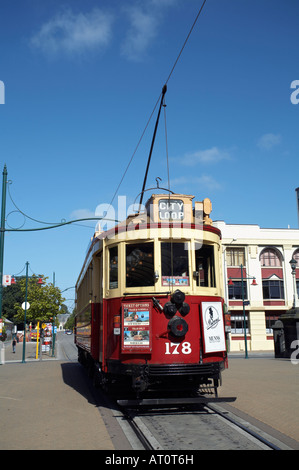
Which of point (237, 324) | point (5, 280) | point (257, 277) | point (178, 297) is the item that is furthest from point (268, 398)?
point (257, 277)

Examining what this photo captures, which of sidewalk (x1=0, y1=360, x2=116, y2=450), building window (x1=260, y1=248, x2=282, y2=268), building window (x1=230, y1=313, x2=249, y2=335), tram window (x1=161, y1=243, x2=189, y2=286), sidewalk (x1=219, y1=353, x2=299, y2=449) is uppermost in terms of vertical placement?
building window (x1=260, y1=248, x2=282, y2=268)

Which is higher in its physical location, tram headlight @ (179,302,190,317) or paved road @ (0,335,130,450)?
tram headlight @ (179,302,190,317)

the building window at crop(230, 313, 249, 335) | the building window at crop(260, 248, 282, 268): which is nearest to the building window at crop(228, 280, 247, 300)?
the building window at crop(230, 313, 249, 335)

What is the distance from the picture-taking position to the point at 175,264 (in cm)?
851

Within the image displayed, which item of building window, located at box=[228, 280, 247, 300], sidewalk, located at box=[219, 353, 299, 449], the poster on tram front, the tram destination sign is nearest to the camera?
sidewalk, located at box=[219, 353, 299, 449]

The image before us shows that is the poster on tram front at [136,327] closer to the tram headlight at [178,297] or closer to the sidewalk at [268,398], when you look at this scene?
the tram headlight at [178,297]

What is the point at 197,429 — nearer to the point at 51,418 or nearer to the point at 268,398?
the point at 51,418

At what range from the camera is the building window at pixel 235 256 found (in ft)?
129

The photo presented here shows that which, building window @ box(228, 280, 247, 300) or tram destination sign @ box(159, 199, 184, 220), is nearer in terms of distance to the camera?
tram destination sign @ box(159, 199, 184, 220)

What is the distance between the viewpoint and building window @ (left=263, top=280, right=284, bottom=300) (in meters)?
39.0

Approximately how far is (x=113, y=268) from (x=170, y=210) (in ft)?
5.40

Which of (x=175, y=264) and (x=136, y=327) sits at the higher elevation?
(x=175, y=264)

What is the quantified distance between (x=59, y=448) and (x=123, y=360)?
2190 mm

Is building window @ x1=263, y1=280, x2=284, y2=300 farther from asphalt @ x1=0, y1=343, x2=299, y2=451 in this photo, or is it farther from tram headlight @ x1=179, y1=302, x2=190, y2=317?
tram headlight @ x1=179, y1=302, x2=190, y2=317
